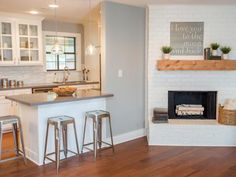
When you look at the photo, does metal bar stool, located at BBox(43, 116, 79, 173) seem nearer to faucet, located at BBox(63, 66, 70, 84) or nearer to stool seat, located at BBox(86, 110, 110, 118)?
stool seat, located at BBox(86, 110, 110, 118)

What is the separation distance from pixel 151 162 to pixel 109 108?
3.91ft

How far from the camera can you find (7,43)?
5.25 m

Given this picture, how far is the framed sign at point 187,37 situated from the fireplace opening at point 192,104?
0.76 meters

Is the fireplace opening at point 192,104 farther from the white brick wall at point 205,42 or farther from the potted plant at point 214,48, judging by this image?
the potted plant at point 214,48

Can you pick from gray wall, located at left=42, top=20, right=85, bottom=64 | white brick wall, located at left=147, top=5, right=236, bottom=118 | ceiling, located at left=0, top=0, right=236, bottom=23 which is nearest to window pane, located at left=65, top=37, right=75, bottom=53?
gray wall, located at left=42, top=20, right=85, bottom=64

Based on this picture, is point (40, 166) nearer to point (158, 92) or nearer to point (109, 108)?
point (109, 108)

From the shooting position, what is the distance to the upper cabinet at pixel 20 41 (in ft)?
17.0

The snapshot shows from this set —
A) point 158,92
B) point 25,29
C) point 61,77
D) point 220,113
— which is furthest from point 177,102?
point 25,29

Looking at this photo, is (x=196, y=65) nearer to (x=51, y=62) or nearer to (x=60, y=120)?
(x=60, y=120)

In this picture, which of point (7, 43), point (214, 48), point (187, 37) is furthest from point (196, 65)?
point (7, 43)

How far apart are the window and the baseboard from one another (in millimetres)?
2760

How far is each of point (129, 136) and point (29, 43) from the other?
3015 millimetres

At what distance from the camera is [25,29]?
543 centimetres

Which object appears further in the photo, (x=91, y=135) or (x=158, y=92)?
(x=158, y=92)
